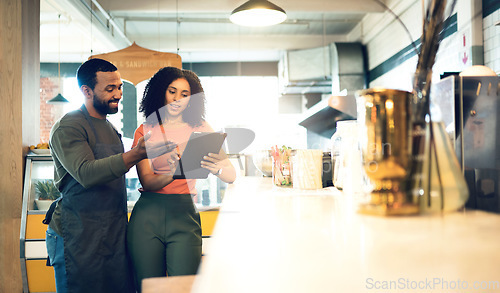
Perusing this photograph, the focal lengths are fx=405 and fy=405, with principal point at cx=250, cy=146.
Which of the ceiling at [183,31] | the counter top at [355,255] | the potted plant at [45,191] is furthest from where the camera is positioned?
the ceiling at [183,31]

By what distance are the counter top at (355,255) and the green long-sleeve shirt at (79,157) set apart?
1.00 m

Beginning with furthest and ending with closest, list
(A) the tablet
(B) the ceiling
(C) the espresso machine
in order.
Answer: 1. (B) the ceiling
2. (A) the tablet
3. (C) the espresso machine

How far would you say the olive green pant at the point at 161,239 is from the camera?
70.5 inches

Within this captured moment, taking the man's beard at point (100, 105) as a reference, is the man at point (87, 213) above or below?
below

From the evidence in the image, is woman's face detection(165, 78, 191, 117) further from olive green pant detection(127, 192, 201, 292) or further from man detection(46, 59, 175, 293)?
olive green pant detection(127, 192, 201, 292)

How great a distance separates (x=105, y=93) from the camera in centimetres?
199

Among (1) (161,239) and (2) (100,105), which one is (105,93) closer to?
(2) (100,105)

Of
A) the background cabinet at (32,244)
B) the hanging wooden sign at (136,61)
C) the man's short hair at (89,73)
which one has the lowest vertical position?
the background cabinet at (32,244)

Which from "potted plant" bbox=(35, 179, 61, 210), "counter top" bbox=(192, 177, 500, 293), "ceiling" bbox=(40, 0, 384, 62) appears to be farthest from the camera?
"ceiling" bbox=(40, 0, 384, 62)

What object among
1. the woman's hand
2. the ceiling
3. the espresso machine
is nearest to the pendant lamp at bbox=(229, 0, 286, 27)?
the ceiling

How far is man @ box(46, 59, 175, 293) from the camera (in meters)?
1.78

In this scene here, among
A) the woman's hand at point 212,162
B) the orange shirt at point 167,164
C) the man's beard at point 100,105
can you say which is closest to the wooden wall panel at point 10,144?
the man's beard at point 100,105

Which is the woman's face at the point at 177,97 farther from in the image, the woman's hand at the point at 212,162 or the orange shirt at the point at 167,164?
the woman's hand at the point at 212,162

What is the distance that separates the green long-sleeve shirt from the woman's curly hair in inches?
10.7
